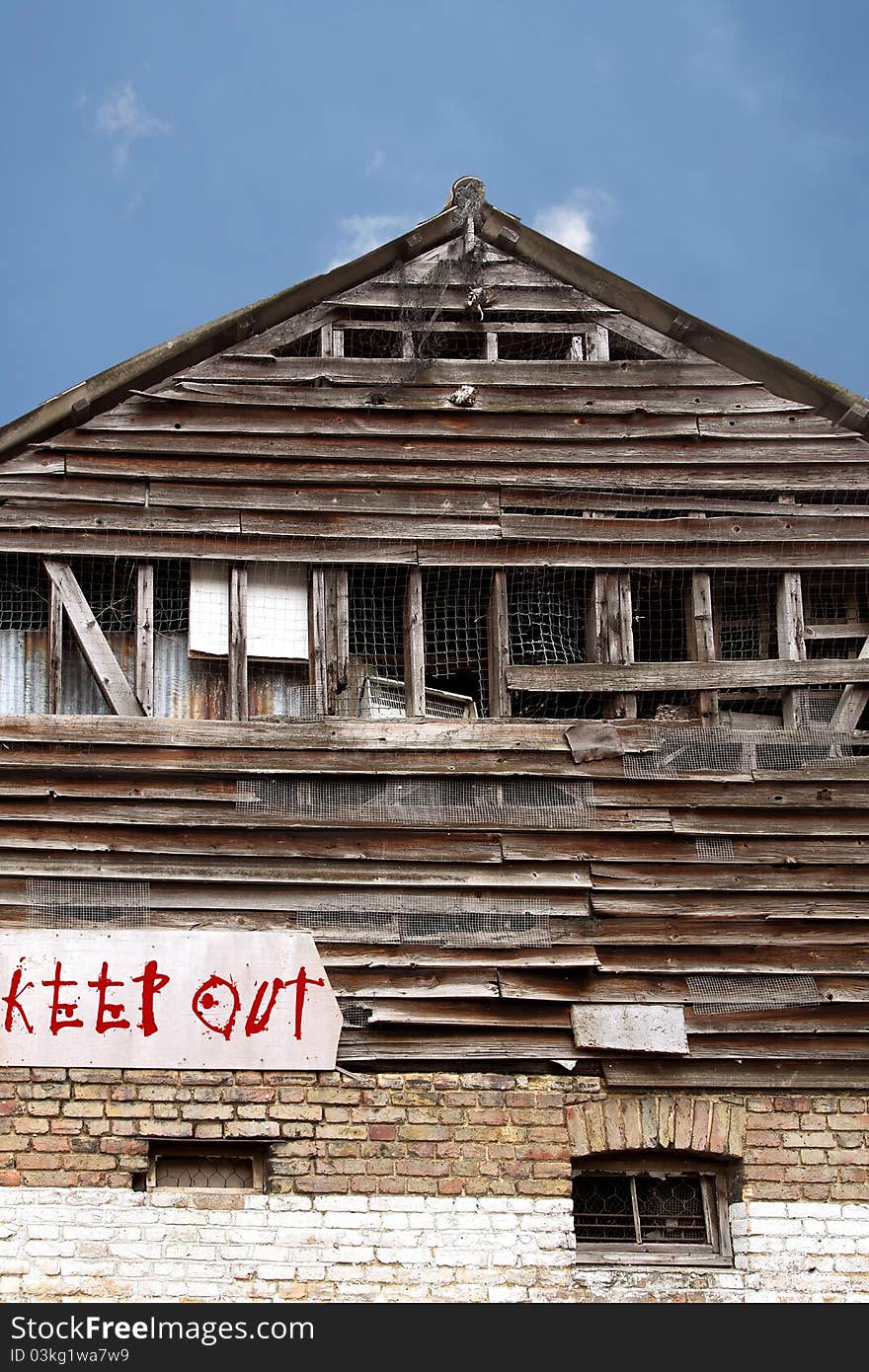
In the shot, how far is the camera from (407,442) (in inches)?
442

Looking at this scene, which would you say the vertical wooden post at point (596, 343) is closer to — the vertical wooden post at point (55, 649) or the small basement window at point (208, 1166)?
the vertical wooden post at point (55, 649)

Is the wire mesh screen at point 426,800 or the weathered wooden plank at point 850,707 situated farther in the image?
the weathered wooden plank at point 850,707

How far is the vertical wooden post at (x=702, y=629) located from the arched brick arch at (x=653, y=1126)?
241 centimetres

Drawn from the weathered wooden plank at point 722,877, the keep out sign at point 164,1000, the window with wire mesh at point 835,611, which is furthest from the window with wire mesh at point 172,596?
the window with wire mesh at point 835,611

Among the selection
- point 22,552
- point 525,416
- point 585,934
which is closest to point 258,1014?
point 585,934

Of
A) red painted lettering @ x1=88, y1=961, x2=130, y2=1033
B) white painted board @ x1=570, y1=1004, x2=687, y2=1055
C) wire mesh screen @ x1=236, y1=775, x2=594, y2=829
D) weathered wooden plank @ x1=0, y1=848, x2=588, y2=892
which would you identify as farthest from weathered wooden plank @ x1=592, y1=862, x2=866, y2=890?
red painted lettering @ x1=88, y1=961, x2=130, y2=1033

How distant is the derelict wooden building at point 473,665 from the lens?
9859 millimetres

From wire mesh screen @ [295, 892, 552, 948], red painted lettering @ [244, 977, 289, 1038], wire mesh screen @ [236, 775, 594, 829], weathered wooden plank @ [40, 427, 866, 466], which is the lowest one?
red painted lettering @ [244, 977, 289, 1038]

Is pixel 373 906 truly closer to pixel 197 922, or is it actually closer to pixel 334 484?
pixel 197 922

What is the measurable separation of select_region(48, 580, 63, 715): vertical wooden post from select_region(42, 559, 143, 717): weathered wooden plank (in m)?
0.04

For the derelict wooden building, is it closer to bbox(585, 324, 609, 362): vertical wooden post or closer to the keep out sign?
bbox(585, 324, 609, 362): vertical wooden post

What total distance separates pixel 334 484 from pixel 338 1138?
4073mm

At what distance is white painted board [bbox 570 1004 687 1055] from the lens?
973 cm

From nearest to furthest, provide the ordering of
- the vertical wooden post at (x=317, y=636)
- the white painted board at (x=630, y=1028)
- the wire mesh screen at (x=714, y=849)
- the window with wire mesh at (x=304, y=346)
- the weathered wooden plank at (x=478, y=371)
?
the white painted board at (x=630, y=1028) < the wire mesh screen at (x=714, y=849) < the vertical wooden post at (x=317, y=636) < the weathered wooden plank at (x=478, y=371) < the window with wire mesh at (x=304, y=346)
